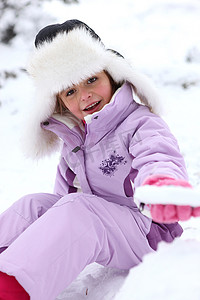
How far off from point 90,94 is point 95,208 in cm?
47

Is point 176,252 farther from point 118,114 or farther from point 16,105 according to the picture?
point 16,105

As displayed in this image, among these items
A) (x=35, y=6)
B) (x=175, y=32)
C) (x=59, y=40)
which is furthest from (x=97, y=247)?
(x=35, y=6)

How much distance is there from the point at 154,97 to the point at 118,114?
0.58ft

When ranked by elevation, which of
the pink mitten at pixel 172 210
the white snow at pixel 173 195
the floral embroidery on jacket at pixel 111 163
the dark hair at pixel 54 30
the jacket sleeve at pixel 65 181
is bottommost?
the jacket sleeve at pixel 65 181

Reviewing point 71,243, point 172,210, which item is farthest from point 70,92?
point 172,210

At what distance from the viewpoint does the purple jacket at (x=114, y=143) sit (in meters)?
1.25

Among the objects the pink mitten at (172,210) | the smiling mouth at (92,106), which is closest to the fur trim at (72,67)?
the smiling mouth at (92,106)

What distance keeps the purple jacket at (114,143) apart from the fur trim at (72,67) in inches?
2.1

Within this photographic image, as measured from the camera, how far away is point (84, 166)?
1.42 metres

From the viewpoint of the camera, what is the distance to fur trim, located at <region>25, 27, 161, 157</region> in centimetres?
138

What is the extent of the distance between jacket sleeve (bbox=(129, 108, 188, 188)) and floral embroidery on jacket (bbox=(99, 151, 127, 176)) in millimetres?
77

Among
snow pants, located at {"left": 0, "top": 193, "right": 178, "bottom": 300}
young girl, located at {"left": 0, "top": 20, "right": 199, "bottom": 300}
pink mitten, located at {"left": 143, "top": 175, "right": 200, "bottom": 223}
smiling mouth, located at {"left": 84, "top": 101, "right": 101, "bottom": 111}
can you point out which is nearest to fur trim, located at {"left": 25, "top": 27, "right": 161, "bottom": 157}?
young girl, located at {"left": 0, "top": 20, "right": 199, "bottom": 300}

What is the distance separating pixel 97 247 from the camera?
112cm

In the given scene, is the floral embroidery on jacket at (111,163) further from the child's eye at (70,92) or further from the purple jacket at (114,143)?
the child's eye at (70,92)
